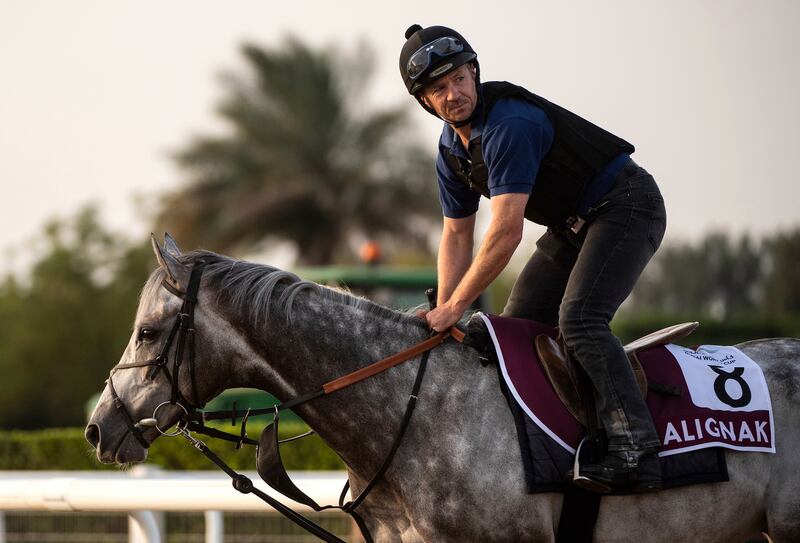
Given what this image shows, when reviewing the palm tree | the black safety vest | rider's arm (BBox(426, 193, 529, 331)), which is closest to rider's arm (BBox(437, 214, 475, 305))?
the black safety vest

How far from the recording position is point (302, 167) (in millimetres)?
26094

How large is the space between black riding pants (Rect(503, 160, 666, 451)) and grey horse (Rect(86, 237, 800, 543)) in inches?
13.6

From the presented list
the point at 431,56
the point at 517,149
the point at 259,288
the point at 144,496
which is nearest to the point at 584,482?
the point at 517,149

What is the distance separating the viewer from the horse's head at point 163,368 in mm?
4180

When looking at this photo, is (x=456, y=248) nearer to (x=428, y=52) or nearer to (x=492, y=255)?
(x=492, y=255)

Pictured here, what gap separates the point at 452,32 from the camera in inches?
172

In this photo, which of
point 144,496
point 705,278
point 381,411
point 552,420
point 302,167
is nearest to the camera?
point 552,420

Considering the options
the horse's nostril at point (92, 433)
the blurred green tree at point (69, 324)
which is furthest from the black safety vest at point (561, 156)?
the blurred green tree at point (69, 324)

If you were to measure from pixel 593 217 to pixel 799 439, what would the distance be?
122cm

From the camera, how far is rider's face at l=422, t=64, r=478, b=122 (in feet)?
14.1

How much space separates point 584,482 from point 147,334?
177 centimetres

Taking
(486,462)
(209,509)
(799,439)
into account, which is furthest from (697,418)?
(209,509)

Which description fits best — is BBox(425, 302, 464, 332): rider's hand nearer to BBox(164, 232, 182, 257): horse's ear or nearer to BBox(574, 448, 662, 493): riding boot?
BBox(574, 448, 662, 493): riding boot

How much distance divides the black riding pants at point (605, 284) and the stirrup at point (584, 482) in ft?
0.48
